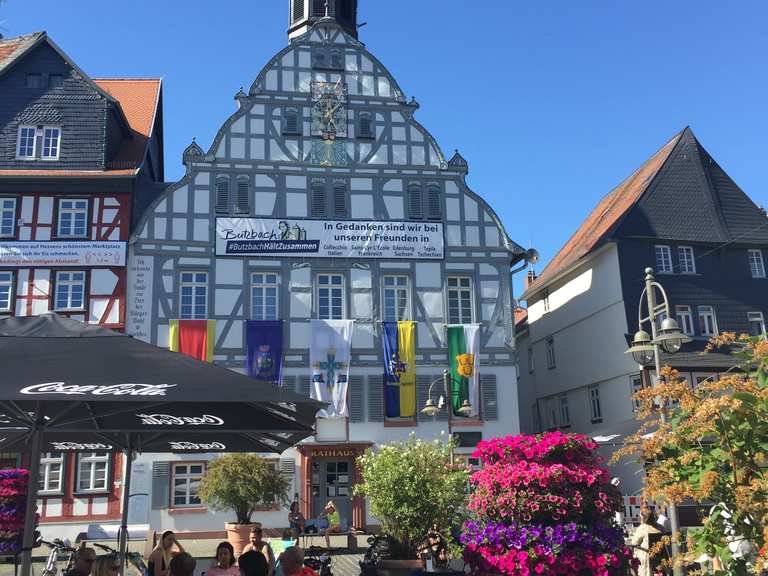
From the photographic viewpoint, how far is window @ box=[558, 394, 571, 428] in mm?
32938

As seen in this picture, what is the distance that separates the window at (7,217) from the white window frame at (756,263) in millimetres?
26685

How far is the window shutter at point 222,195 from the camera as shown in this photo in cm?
2681

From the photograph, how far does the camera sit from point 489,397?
26.8 meters

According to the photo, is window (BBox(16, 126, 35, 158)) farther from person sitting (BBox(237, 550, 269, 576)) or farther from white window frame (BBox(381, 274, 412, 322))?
person sitting (BBox(237, 550, 269, 576))

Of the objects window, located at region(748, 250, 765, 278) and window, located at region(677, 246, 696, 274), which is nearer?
window, located at region(677, 246, 696, 274)

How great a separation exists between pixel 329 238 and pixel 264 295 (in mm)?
2928

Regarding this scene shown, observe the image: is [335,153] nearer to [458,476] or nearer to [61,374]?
[458,476]

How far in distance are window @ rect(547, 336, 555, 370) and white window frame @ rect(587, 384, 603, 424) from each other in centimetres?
362

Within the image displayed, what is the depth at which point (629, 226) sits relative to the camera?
97.6 ft

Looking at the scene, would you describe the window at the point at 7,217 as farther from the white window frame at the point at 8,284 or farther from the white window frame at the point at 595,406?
the white window frame at the point at 595,406

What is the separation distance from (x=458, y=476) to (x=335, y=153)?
16673 mm

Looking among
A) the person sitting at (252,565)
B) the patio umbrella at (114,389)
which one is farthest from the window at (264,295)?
the person sitting at (252,565)

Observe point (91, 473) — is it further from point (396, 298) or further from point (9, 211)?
point (396, 298)

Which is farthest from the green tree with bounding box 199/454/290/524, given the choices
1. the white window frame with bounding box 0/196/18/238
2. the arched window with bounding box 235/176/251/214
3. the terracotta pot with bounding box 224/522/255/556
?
the white window frame with bounding box 0/196/18/238
